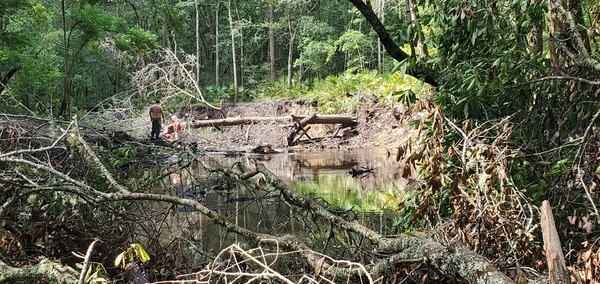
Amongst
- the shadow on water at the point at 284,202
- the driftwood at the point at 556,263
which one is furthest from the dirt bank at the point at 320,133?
the driftwood at the point at 556,263

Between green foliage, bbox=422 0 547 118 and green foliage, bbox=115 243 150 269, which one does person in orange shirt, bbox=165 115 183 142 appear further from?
green foliage, bbox=115 243 150 269

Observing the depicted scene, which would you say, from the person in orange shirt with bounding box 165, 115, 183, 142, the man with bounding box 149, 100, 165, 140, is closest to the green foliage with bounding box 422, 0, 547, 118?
the man with bounding box 149, 100, 165, 140

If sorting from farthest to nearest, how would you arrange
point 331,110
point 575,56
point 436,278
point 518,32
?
point 331,110, point 518,32, point 575,56, point 436,278

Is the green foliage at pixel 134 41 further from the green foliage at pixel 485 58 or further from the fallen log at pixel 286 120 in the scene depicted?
the green foliage at pixel 485 58

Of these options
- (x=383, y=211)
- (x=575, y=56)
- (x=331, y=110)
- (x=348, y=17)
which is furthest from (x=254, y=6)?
(x=575, y=56)

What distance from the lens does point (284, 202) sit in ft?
17.1

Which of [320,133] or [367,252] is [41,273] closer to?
[367,252]

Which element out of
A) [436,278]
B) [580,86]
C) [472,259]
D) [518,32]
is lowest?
[436,278]

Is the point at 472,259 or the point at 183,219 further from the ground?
the point at 472,259

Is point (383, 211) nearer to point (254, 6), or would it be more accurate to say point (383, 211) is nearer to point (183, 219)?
point (183, 219)

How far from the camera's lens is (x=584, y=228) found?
3.79 metres

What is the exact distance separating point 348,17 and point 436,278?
3506 centimetres

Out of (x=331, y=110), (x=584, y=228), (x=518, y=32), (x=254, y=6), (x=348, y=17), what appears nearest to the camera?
(x=584, y=228)

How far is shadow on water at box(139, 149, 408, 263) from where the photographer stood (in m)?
5.50
